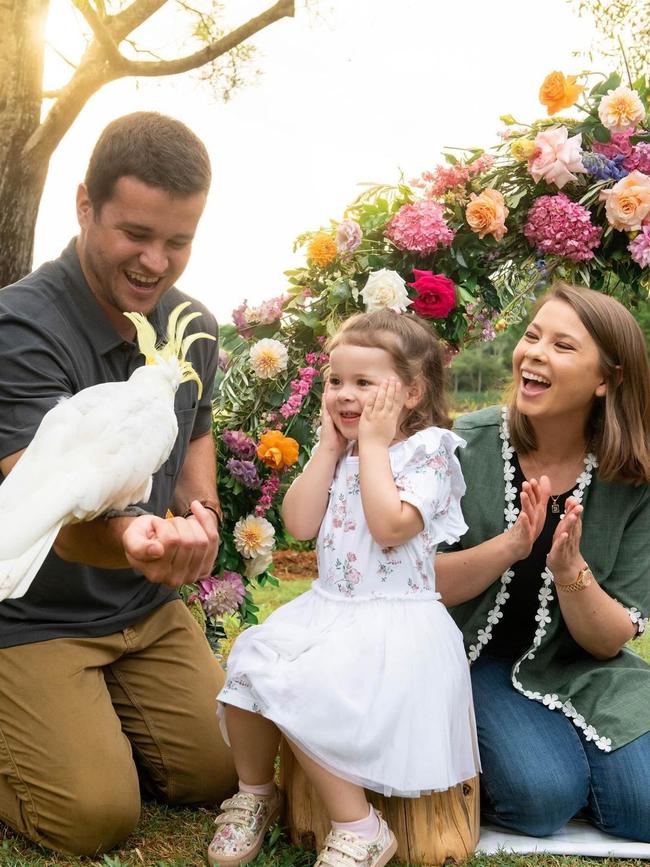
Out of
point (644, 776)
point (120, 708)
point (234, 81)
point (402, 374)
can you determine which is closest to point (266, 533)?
point (120, 708)

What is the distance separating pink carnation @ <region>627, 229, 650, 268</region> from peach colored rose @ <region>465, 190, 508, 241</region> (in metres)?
0.56

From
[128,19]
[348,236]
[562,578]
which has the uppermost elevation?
[128,19]

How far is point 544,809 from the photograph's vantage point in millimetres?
3170

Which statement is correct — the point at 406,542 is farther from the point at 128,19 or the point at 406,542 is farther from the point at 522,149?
the point at 128,19

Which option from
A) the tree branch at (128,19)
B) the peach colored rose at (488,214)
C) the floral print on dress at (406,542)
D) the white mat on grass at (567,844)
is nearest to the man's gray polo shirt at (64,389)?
the floral print on dress at (406,542)

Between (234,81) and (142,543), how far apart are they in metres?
9.28

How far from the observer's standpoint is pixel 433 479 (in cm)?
301

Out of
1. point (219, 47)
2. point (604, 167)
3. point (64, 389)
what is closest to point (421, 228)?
point (604, 167)

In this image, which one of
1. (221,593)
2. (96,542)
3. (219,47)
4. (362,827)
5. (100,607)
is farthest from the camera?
(219,47)

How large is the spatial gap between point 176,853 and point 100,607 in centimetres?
88

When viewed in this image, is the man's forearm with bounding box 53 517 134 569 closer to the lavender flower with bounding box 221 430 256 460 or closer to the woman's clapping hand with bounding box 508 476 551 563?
the woman's clapping hand with bounding box 508 476 551 563

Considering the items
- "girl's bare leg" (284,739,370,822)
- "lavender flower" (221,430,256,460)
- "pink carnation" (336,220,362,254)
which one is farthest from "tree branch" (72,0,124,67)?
"girl's bare leg" (284,739,370,822)

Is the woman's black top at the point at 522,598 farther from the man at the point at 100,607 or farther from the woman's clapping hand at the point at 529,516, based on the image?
the man at the point at 100,607

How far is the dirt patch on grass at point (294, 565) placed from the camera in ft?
31.9
